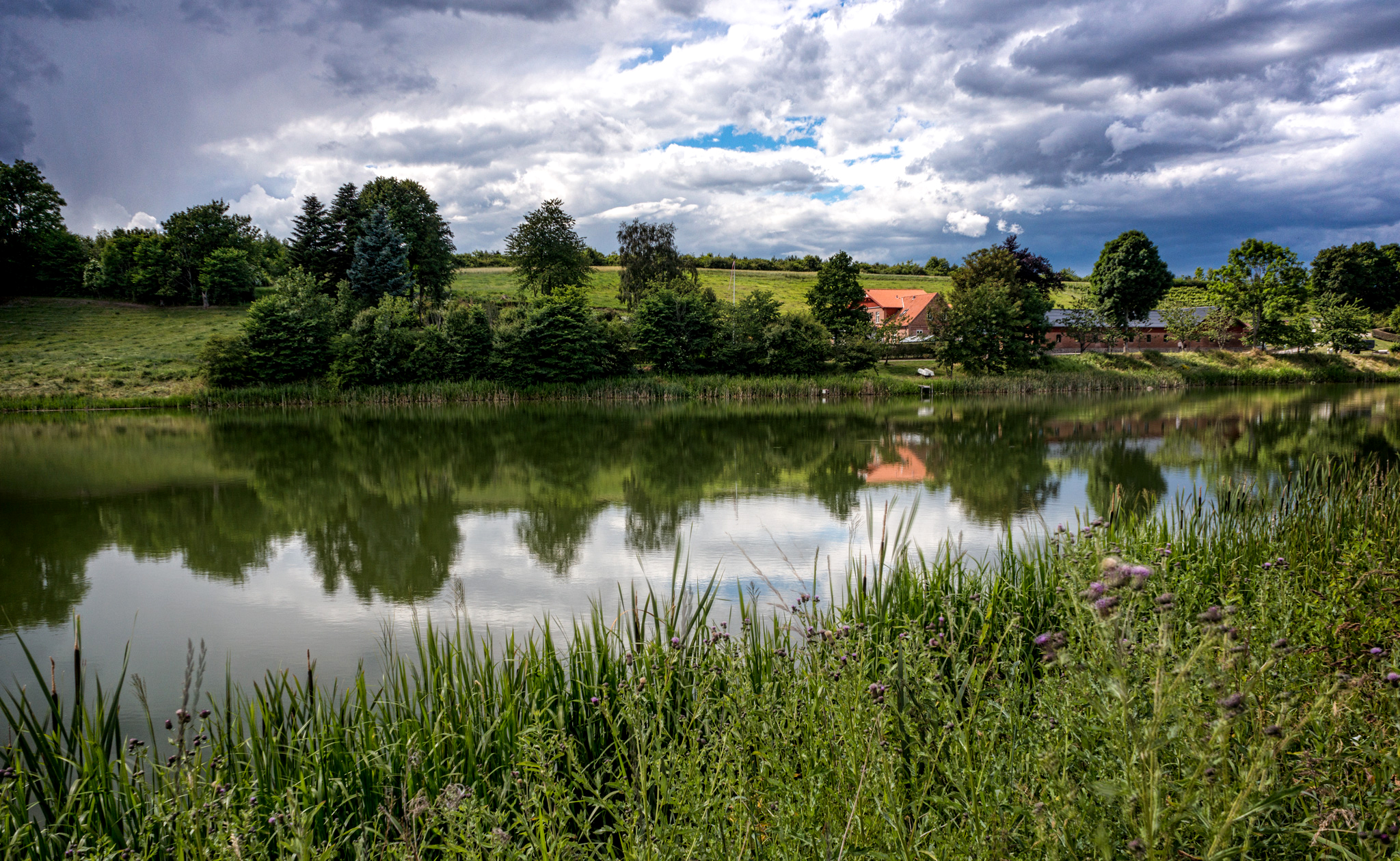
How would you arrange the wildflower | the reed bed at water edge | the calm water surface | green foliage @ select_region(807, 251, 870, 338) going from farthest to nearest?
green foliage @ select_region(807, 251, 870, 338) → the calm water surface → the reed bed at water edge → the wildflower

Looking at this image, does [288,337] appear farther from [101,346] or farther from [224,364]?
[101,346]

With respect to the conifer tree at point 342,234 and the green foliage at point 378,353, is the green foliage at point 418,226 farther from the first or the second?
the green foliage at point 378,353

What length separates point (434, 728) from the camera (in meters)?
3.52

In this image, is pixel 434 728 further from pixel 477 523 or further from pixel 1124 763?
pixel 477 523

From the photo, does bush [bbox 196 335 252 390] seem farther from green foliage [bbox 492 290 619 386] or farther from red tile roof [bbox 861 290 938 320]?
red tile roof [bbox 861 290 938 320]

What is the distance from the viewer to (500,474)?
51.8ft

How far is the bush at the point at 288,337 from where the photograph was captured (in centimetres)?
3625

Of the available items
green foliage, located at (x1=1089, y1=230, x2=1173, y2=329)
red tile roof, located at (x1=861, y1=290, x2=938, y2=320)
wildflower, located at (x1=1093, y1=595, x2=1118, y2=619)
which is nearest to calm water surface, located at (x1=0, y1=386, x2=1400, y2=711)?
wildflower, located at (x1=1093, y1=595, x2=1118, y2=619)

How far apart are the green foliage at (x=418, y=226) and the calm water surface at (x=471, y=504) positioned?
82.6ft

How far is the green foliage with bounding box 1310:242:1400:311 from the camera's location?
66125mm

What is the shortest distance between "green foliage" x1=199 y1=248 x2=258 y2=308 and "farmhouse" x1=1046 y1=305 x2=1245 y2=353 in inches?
2331

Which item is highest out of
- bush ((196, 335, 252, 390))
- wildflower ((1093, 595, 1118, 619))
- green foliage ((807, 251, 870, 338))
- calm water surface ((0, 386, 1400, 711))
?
green foliage ((807, 251, 870, 338))

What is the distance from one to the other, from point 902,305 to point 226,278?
52958mm

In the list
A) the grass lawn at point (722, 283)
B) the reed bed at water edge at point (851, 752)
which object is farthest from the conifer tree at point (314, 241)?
the reed bed at water edge at point (851, 752)
